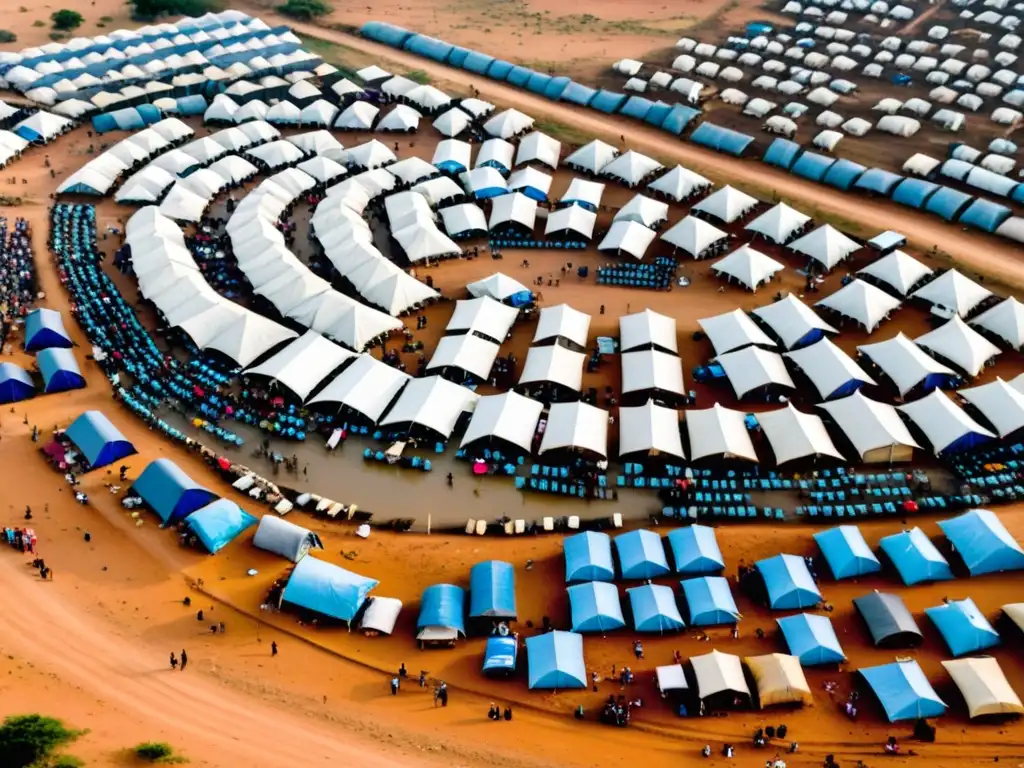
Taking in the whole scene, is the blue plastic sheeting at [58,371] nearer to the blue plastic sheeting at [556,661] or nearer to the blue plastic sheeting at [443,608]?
the blue plastic sheeting at [443,608]

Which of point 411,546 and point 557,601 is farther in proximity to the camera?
point 411,546

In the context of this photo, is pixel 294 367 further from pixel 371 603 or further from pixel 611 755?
pixel 611 755

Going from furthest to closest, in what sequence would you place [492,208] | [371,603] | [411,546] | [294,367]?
1. [492,208]
2. [294,367]
3. [411,546]
4. [371,603]

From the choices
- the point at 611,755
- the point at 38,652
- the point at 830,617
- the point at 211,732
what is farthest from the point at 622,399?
the point at 38,652

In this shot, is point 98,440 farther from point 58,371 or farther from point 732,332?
point 732,332

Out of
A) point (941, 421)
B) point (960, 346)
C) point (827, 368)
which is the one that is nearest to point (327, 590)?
point (827, 368)

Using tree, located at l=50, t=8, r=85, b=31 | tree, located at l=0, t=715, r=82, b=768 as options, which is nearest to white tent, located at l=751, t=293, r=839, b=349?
tree, located at l=0, t=715, r=82, b=768

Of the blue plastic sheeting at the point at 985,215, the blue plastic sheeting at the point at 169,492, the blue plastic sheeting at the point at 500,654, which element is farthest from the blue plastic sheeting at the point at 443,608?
the blue plastic sheeting at the point at 985,215

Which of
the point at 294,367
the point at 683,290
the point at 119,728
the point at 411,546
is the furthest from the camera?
the point at 683,290
